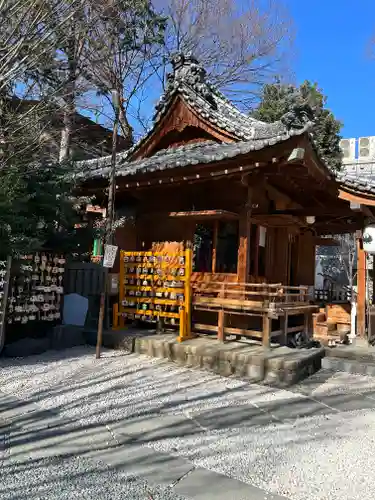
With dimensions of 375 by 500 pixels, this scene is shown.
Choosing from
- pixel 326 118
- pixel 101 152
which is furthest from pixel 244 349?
pixel 326 118

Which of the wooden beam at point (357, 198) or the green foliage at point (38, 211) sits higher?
the wooden beam at point (357, 198)

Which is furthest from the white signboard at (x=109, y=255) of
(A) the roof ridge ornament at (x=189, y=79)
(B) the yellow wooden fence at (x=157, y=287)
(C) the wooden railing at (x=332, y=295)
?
(C) the wooden railing at (x=332, y=295)

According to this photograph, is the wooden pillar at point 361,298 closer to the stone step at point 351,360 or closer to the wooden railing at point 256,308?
the stone step at point 351,360

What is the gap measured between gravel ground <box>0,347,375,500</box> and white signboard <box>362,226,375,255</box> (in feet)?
10.3

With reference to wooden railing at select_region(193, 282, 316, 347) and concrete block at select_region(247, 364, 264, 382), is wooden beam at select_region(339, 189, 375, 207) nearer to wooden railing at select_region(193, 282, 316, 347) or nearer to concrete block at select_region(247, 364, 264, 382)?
wooden railing at select_region(193, 282, 316, 347)

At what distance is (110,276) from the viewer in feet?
27.9

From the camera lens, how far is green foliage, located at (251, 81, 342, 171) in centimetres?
1861

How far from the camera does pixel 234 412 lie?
508cm

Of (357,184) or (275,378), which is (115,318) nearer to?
(275,378)

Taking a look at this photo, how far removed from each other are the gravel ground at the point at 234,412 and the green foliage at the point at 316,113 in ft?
45.1

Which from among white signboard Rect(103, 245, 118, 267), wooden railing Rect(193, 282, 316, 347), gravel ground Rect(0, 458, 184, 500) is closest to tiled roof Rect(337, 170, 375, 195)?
wooden railing Rect(193, 282, 316, 347)

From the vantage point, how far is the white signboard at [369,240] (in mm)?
9336

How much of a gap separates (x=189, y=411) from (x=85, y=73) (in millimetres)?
11401

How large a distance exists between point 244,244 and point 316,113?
1187cm
